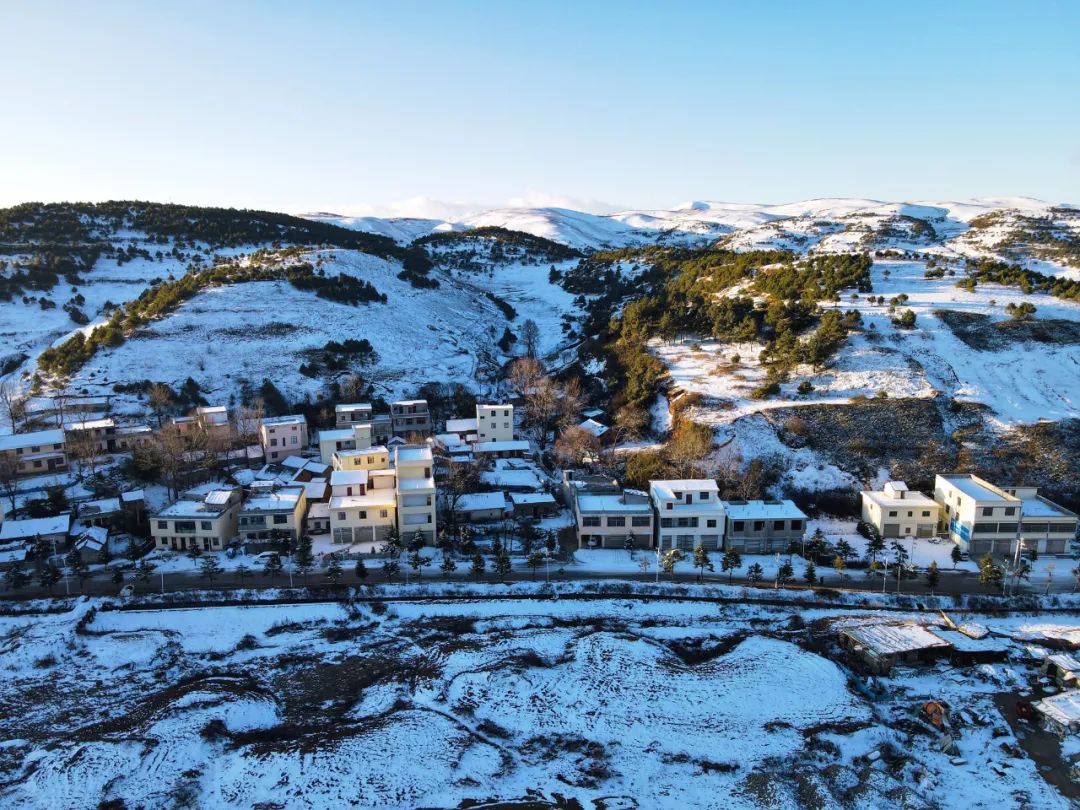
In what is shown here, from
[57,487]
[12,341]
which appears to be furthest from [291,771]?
[12,341]

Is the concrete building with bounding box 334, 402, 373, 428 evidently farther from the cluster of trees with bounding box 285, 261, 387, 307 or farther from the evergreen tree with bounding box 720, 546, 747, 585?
the evergreen tree with bounding box 720, 546, 747, 585

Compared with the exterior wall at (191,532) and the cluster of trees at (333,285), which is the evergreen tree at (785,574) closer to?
the exterior wall at (191,532)

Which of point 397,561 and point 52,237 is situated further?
point 52,237

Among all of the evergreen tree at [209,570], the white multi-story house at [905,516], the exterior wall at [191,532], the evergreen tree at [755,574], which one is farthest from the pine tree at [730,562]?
the exterior wall at [191,532]

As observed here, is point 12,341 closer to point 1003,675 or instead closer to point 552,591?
point 552,591

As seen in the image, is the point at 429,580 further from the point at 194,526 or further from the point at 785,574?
the point at 785,574

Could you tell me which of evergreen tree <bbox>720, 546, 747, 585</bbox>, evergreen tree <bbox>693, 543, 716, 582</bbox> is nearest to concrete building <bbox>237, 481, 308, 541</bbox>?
evergreen tree <bbox>693, 543, 716, 582</bbox>
